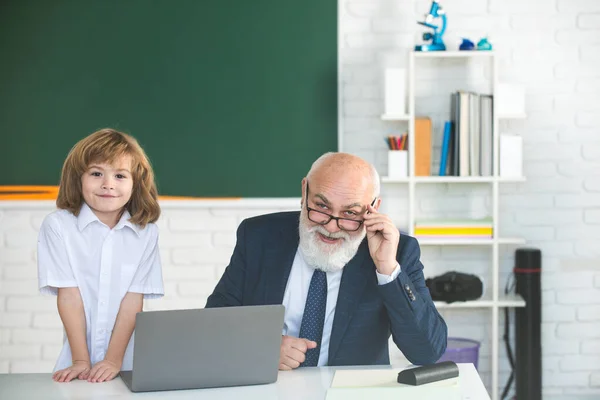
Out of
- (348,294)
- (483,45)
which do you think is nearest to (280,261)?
(348,294)

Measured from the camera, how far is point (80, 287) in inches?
92.4

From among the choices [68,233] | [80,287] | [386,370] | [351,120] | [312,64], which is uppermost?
[312,64]

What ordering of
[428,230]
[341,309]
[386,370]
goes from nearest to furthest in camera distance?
[386,370]
[341,309]
[428,230]

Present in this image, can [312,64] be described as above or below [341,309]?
above

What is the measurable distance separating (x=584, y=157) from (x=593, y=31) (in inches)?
24.0

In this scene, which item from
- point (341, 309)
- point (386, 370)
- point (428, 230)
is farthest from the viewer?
point (428, 230)

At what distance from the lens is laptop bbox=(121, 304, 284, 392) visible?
1.80 m

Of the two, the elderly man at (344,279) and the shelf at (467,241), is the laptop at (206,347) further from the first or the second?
the shelf at (467,241)

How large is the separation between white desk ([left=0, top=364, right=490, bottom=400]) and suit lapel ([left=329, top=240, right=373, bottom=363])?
0.86ft

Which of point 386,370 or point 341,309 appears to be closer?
point 386,370

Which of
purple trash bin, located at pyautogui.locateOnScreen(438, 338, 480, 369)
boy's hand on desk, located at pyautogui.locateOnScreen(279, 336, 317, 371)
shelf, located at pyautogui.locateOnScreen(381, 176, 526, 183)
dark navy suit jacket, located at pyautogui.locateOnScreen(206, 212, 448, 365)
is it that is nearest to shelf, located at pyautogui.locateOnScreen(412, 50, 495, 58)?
shelf, located at pyautogui.locateOnScreen(381, 176, 526, 183)

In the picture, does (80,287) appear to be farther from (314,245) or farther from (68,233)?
(314,245)

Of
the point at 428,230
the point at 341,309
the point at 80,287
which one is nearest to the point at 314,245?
the point at 341,309

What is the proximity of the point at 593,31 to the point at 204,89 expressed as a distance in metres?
1.90
